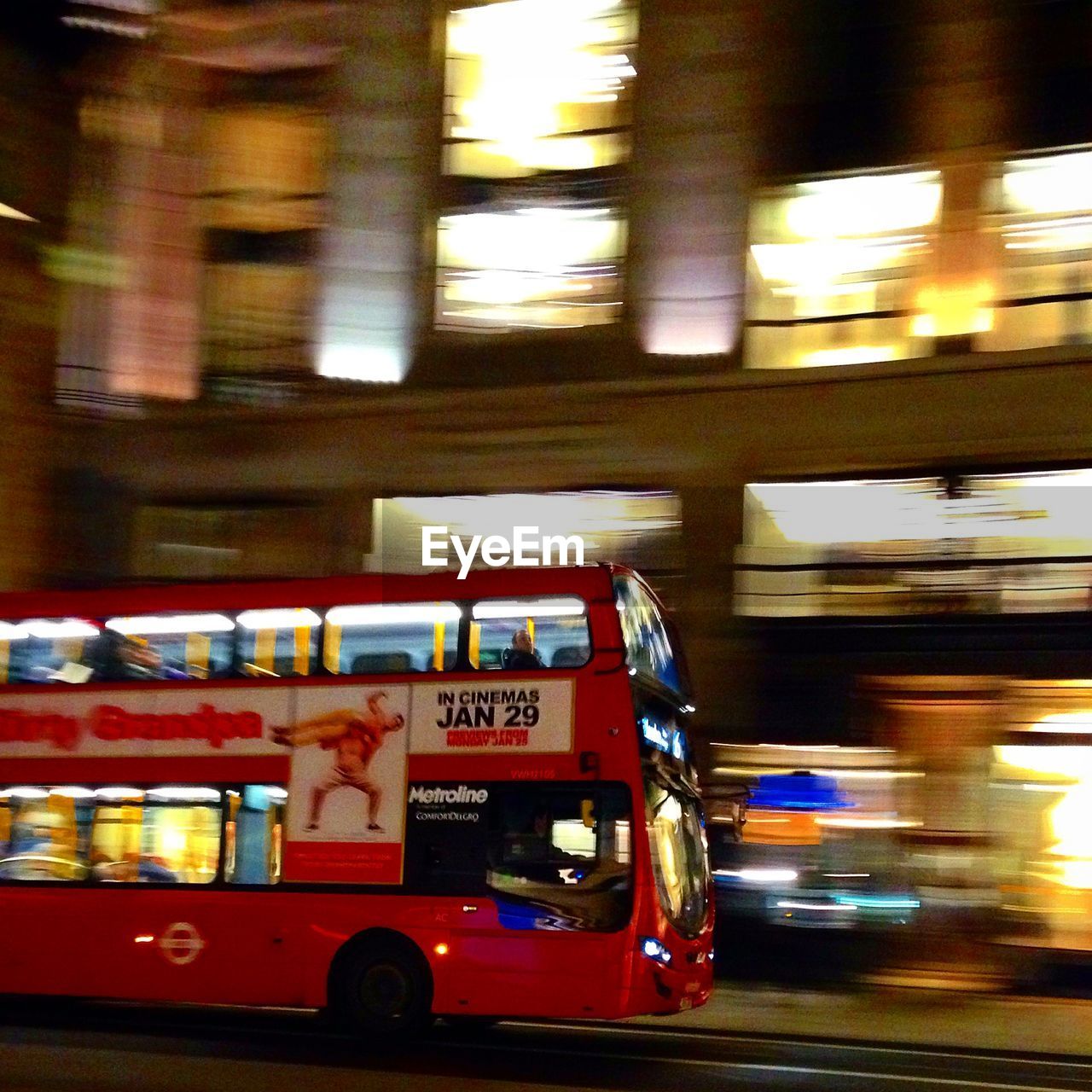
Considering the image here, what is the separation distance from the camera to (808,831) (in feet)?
52.4

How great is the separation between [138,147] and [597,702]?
43.6ft

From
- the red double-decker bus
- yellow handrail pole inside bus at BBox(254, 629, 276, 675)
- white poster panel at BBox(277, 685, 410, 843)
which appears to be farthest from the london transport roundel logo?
yellow handrail pole inside bus at BBox(254, 629, 276, 675)

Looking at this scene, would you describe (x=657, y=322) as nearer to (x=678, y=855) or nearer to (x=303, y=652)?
(x=303, y=652)

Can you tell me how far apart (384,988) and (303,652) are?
2571 millimetres

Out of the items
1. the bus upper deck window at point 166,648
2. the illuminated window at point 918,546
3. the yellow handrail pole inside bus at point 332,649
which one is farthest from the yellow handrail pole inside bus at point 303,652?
the illuminated window at point 918,546

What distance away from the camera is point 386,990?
1127 cm

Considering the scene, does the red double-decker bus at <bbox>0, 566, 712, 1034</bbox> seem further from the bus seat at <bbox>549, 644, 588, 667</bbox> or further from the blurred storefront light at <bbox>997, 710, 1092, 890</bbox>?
the blurred storefront light at <bbox>997, 710, 1092, 890</bbox>

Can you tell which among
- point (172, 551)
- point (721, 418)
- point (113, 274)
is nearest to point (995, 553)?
point (721, 418)

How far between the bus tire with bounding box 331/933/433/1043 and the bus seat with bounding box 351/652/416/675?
6.39 feet

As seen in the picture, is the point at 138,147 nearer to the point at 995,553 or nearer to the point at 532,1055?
the point at 995,553

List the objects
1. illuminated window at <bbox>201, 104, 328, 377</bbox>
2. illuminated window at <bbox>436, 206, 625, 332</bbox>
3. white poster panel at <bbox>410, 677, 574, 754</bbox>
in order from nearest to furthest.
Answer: white poster panel at <bbox>410, 677, 574, 754</bbox> < illuminated window at <bbox>436, 206, 625, 332</bbox> < illuminated window at <bbox>201, 104, 328, 377</bbox>

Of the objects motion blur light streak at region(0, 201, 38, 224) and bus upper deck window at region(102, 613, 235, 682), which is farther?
motion blur light streak at region(0, 201, 38, 224)

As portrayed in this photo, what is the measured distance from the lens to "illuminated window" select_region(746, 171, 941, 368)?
16516 mm

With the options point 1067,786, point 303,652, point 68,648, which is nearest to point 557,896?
point 303,652
